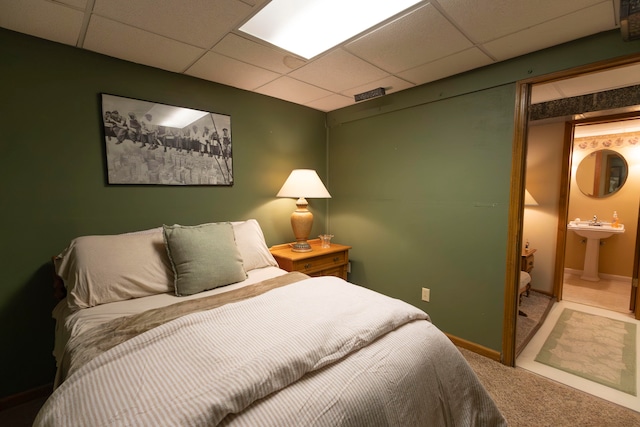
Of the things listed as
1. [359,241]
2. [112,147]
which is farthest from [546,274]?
[112,147]

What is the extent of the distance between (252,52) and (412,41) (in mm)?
1044

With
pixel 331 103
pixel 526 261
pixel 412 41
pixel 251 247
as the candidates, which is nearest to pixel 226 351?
pixel 251 247

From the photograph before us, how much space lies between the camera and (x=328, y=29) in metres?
1.72

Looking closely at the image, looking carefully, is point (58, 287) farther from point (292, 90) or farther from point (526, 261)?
point (526, 261)

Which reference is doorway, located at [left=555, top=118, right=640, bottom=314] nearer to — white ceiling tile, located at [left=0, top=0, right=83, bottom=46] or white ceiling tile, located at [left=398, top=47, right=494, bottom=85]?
white ceiling tile, located at [left=398, top=47, right=494, bottom=85]

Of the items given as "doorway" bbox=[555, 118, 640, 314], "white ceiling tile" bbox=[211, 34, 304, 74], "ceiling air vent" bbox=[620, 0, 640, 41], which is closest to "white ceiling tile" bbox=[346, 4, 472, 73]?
"white ceiling tile" bbox=[211, 34, 304, 74]

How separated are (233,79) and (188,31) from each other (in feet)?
2.40

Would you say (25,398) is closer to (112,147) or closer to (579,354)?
(112,147)

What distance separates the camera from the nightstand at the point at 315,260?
8.32 ft

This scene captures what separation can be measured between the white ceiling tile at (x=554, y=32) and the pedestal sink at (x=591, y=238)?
11.1 ft

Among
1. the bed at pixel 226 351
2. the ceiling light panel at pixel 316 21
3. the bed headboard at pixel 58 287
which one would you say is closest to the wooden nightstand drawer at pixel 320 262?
the bed at pixel 226 351

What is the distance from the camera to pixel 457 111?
228 cm

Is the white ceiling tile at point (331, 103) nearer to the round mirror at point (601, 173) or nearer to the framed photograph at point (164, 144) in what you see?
the framed photograph at point (164, 144)

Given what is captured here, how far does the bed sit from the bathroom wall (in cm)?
440
